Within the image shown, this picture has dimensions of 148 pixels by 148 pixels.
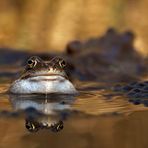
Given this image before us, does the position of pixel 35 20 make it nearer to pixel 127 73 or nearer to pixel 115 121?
pixel 127 73

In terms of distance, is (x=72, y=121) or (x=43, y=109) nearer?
(x=72, y=121)

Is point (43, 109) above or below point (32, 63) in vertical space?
below

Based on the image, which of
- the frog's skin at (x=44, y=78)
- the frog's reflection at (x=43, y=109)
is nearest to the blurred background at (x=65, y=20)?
the frog's skin at (x=44, y=78)

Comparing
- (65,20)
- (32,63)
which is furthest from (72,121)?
(65,20)

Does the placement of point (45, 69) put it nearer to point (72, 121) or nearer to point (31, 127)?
A: point (72, 121)

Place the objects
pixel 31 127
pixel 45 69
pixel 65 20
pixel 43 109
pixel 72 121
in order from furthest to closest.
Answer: pixel 65 20, pixel 45 69, pixel 43 109, pixel 72 121, pixel 31 127

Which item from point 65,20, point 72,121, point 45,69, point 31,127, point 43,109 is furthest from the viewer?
point 65,20

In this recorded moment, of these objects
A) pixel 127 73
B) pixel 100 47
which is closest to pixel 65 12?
pixel 100 47
